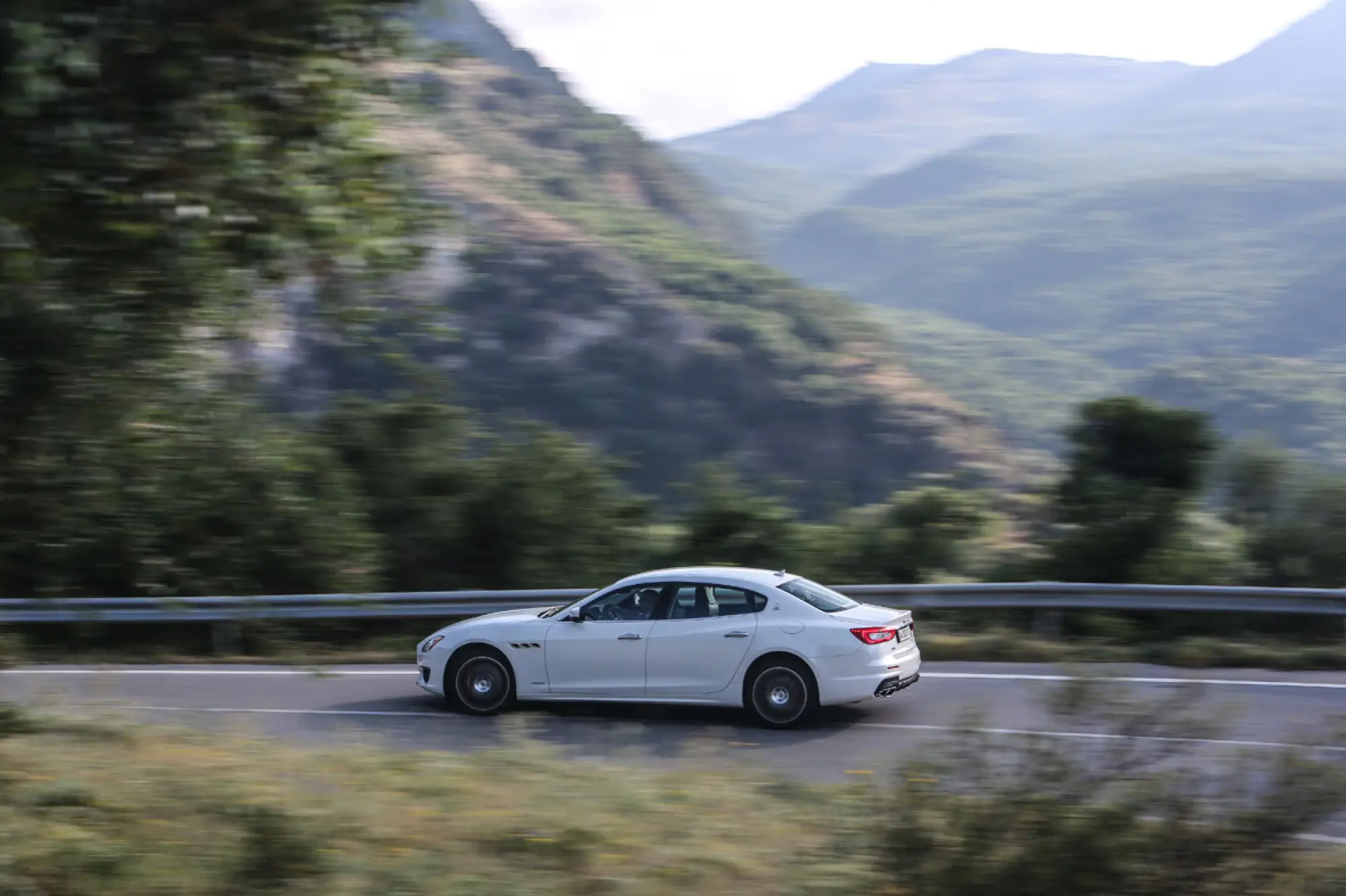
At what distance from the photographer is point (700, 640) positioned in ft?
36.0

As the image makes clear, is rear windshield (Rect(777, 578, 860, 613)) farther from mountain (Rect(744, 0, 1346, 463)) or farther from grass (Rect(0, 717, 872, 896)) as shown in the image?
mountain (Rect(744, 0, 1346, 463))

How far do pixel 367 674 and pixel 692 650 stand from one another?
4.54 metres

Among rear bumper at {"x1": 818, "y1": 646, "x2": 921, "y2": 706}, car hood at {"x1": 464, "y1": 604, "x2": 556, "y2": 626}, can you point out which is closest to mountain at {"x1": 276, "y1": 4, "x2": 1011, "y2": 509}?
car hood at {"x1": 464, "y1": 604, "x2": 556, "y2": 626}

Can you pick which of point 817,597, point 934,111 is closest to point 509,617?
point 817,597

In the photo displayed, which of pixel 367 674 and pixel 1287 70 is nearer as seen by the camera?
pixel 367 674

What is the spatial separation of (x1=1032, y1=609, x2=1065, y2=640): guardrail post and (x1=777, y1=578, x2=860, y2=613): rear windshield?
368 cm

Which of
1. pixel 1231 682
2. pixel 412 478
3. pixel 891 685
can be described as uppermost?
pixel 412 478

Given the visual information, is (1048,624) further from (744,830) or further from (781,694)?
(744,830)

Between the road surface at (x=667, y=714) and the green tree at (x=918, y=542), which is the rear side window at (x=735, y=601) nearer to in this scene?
the road surface at (x=667, y=714)

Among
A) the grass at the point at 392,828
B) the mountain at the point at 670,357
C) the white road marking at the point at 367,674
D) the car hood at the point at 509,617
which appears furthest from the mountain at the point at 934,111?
the grass at the point at 392,828

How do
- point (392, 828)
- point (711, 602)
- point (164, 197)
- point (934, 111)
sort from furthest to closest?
point (934, 111)
point (711, 602)
point (164, 197)
point (392, 828)

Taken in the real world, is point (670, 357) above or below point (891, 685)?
above

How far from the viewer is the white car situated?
34.9ft

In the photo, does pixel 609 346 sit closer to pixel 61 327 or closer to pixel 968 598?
pixel 968 598
